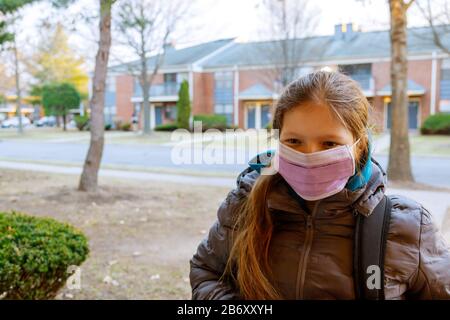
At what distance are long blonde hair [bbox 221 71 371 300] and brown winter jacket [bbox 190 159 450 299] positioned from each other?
33 mm

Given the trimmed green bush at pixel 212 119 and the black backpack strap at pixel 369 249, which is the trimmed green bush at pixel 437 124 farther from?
the black backpack strap at pixel 369 249

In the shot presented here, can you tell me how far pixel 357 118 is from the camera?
135 cm

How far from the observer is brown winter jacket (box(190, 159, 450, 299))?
1229 mm

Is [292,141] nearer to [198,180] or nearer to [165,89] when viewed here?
[198,180]

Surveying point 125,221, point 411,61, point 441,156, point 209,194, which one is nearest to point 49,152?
point 209,194

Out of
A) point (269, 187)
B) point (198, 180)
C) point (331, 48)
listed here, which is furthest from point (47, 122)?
point (269, 187)

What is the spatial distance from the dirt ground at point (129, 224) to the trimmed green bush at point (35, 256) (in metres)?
0.72

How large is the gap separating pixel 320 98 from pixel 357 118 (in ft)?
0.44

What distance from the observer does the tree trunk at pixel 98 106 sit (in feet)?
26.9

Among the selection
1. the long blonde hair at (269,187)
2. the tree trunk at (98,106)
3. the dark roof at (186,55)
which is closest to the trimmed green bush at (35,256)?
the long blonde hair at (269,187)

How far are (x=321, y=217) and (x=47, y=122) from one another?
4213cm

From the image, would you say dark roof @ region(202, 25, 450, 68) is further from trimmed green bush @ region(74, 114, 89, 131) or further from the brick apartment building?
trimmed green bush @ region(74, 114, 89, 131)

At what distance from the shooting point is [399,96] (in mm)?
10094
